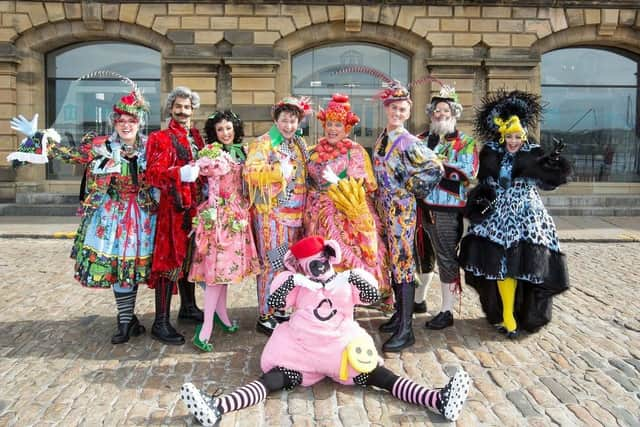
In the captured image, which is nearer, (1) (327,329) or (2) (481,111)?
(1) (327,329)

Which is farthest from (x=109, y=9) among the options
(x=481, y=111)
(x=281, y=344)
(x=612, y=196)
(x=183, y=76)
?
(x=612, y=196)

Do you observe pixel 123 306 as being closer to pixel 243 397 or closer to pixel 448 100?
pixel 243 397

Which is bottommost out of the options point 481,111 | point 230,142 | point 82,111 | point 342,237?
point 342,237

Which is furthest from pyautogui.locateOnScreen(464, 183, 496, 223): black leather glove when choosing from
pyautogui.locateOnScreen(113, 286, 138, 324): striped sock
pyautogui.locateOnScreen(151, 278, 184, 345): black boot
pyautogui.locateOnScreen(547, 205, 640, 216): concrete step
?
pyautogui.locateOnScreen(547, 205, 640, 216): concrete step

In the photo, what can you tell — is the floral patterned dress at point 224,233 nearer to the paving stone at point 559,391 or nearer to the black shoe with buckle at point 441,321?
the black shoe with buckle at point 441,321

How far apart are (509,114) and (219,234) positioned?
2.48m

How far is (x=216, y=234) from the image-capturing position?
399 cm

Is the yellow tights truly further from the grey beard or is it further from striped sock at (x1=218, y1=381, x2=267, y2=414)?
striped sock at (x1=218, y1=381, x2=267, y2=414)

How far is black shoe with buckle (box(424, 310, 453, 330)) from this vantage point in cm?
457

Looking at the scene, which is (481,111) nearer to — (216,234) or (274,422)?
(216,234)

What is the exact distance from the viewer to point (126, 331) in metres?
4.23

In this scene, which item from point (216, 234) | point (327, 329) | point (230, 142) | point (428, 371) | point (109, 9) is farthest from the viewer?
point (109, 9)

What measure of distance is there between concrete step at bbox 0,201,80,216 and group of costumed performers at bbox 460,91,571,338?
32.7ft

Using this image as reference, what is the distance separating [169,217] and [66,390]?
136 cm
